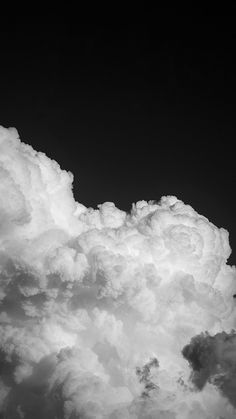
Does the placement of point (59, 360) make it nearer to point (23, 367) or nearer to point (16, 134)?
point (23, 367)

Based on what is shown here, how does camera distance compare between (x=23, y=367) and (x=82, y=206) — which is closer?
(x=23, y=367)

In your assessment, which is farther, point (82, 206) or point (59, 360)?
point (82, 206)


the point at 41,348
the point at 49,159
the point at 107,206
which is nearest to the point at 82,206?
A: the point at 107,206

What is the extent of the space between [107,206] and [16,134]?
798 inches

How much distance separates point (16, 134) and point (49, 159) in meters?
8.00

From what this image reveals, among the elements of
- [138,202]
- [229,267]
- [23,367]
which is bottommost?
[23,367]

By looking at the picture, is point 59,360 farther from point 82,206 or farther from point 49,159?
point 49,159

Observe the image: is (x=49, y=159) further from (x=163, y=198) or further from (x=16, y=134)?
(x=163, y=198)

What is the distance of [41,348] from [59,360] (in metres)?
4.55

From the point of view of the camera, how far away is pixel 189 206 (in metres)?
86.8

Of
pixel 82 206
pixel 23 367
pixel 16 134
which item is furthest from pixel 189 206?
pixel 23 367

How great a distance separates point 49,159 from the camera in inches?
3324

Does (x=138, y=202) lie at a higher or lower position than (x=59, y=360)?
higher

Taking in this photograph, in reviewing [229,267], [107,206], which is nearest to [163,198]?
[107,206]
